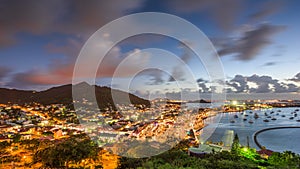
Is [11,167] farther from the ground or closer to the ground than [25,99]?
closer to the ground

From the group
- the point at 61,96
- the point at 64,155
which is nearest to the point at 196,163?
the point at 64,155

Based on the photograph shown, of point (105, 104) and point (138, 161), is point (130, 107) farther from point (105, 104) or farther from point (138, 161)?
point (138, 161)

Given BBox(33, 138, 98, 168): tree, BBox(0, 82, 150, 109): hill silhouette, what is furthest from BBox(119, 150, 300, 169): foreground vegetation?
BBox(0, 82, 150, 109): hill silhouette

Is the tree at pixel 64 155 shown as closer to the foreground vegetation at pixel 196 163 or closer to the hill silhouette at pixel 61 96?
the foreground vegetation at pixel 196 163

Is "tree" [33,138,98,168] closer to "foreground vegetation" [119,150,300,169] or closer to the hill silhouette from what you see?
"foreground vegetation" [119,150,300,169]

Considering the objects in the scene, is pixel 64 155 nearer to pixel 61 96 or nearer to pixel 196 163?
pixel 196 163

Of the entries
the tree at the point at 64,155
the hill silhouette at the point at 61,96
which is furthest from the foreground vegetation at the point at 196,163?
the hill silhouette at the point at 61,96

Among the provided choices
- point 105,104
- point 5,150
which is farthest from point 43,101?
point 5,150

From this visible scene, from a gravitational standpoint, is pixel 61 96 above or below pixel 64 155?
above
